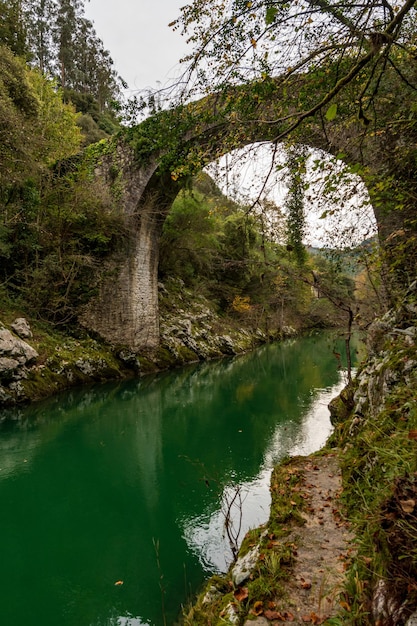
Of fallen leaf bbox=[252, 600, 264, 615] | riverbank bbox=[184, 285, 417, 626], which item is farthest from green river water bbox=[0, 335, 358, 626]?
fallen leaf bbox=[252, 600, 264, 615]

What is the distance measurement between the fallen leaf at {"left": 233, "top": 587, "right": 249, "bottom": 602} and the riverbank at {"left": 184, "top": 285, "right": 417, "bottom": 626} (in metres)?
0.01

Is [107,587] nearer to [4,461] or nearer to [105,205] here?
[4,461]

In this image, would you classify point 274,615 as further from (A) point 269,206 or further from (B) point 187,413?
(B) point 187,413

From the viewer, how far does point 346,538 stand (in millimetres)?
2305

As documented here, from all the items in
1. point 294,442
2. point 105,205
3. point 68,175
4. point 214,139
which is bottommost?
point 294,442

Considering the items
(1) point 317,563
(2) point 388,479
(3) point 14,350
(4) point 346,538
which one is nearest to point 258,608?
(1) point 317,563

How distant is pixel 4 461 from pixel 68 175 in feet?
27.6

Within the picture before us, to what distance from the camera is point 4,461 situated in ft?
17.8

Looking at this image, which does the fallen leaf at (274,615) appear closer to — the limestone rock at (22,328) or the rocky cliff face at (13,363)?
the rocky cliff face at (13,363)

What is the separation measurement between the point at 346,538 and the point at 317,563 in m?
0.34

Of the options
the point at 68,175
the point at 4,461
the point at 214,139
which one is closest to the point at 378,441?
the point at 214,139

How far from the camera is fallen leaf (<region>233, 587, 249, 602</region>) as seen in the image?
192 centimetres

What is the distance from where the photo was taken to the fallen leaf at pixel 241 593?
75.7 inches

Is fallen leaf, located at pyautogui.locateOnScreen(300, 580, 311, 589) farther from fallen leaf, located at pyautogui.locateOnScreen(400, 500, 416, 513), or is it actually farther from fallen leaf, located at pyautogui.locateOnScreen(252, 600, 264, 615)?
fallen leaf, located at pyautogui.locateOnScreen(400, 500, 416, 513)
